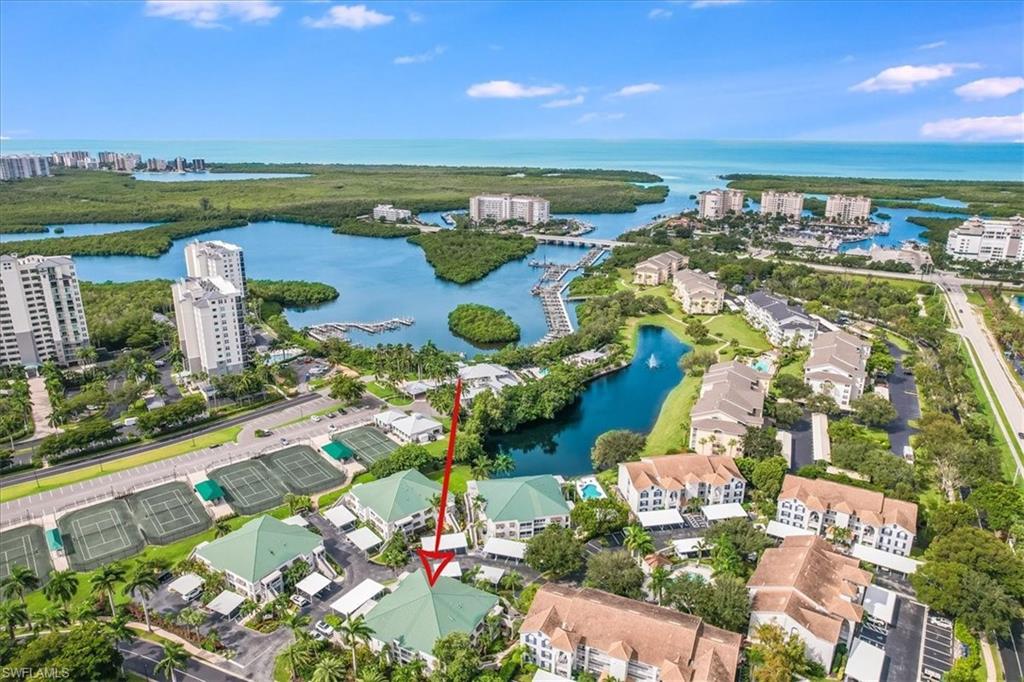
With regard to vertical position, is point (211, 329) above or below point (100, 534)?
above

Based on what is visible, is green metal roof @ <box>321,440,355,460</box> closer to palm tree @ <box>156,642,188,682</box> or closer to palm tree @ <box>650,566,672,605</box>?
palm tree @ <box>156,642,188,682</box>

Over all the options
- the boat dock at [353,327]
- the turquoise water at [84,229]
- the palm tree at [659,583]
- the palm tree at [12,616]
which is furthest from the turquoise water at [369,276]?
the palm tree at [12,616]

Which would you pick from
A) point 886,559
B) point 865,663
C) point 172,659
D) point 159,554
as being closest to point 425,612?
point 172,659

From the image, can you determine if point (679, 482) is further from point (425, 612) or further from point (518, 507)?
point (425, 612)

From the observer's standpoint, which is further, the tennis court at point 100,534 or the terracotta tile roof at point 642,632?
the tennis court at point 100,534

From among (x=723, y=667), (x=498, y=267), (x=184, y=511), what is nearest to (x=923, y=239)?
(x=498, y=267)

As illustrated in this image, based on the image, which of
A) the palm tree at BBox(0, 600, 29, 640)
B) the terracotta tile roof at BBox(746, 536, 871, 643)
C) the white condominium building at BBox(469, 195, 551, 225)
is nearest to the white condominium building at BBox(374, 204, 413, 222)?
the white condominium building at BBox(469, 195, 551, 225)

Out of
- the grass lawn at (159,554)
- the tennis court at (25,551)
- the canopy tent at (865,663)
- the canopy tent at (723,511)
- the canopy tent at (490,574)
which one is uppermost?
the canopy tent at (865,663)

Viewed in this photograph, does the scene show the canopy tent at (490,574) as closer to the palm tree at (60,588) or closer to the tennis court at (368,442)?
the tennis court at (368,442)
